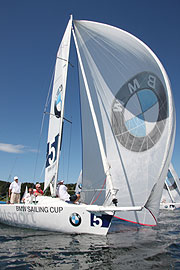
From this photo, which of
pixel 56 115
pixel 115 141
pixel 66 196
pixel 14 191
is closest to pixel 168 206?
pixel 115 141

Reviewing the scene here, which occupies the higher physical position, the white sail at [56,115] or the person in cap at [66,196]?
the white sail at [56,115]

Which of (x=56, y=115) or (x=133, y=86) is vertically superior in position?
(x=133, y=86)

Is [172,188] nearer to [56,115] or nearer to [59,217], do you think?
[56,115]

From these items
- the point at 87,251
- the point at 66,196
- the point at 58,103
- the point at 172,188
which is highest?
the point at 58,103

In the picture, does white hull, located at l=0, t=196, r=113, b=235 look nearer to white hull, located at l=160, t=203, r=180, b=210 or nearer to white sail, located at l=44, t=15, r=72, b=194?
white sail, located at l=44, t=15, r=72, b=194

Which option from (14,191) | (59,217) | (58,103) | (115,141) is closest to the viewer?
(59,217)

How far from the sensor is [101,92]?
29.6 feet

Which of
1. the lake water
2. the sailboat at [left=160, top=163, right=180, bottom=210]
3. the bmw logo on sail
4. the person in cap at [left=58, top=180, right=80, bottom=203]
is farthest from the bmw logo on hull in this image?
the sailboat at [left=160, top=163, right=180, bottom=210]

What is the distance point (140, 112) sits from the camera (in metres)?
7.51

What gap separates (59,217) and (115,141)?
124 inches

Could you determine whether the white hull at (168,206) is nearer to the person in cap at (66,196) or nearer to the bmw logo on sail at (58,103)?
the bmw logo on sail at (58,103)

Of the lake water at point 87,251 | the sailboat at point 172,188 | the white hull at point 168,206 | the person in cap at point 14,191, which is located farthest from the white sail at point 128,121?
the sailboat at point 172,188

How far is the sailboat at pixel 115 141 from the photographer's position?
628 centimetres

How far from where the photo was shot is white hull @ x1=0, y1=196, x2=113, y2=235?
6172 millimetres
